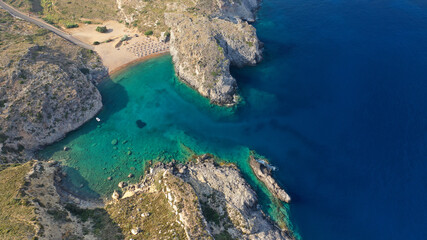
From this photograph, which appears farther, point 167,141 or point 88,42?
point 88,42

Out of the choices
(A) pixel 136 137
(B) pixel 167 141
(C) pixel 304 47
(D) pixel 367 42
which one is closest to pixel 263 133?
(B) pixel 167 141

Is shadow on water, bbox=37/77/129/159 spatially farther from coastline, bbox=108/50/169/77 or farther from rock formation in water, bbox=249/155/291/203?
rock formation in water, bbox=249/155/291/203

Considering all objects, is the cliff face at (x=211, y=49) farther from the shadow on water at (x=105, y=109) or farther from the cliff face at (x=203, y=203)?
the cliff face at (x=203, y=203)

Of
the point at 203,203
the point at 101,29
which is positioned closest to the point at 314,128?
the point at 203,203

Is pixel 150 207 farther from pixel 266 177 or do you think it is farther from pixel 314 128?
pixel 314 128

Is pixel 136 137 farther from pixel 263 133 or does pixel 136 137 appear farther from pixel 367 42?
pixel 367 42

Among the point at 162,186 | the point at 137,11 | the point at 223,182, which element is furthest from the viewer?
the point at 137,11

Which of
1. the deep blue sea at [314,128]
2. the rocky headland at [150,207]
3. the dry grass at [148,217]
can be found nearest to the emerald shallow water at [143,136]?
the deep blue sea at [314,128]
